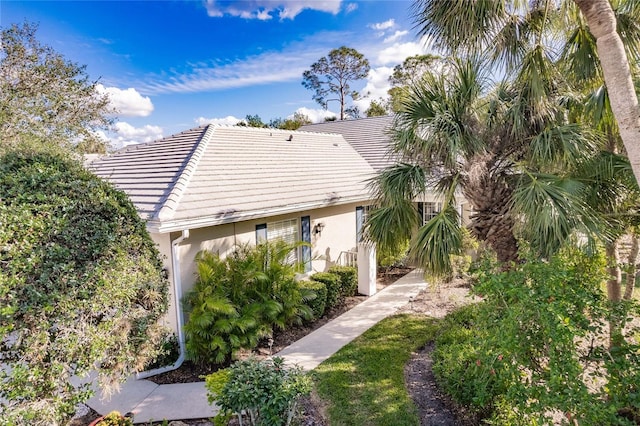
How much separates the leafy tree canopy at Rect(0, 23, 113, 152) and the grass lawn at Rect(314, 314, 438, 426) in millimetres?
14251

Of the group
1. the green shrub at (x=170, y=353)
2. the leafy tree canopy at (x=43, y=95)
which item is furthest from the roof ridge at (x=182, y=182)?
the leafy tree canopy at (x=43, y=95)

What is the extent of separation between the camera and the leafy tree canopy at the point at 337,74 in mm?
39344

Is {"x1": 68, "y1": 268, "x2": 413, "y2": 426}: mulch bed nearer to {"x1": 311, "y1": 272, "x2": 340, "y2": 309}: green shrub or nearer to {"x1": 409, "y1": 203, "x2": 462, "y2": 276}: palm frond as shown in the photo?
{"x1": 311, "y1": 272, "x2": 340, "y2": 309}: green shrub

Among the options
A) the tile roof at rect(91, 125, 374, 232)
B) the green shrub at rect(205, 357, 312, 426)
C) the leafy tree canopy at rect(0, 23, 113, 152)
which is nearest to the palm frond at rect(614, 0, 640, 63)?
the tile roof at rect(91, 125, 374, 232)

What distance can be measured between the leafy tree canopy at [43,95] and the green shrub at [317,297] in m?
12.2

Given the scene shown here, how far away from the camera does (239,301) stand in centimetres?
794

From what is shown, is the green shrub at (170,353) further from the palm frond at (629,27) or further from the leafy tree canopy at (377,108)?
the leafy tree canopy at (377,108)

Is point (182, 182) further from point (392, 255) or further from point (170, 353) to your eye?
point (392, 255)

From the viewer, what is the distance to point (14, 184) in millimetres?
4078

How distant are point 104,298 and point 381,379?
5.06 metres

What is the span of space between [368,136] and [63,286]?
17.3 metres

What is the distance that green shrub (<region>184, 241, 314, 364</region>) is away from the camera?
284 inches

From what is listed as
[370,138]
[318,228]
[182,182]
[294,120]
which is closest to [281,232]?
[318,228]

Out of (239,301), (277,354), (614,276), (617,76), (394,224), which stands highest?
(617,76)
